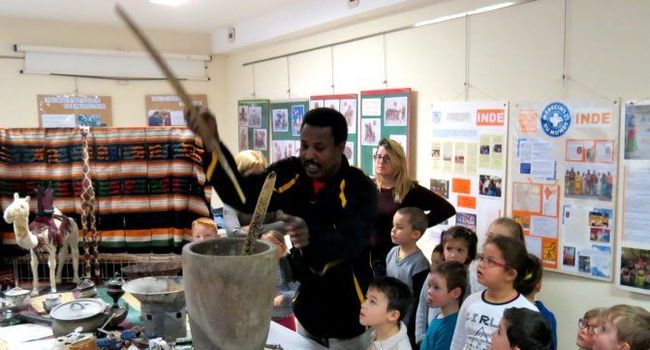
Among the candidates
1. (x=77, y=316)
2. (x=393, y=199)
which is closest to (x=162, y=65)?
(x=77, y=316)

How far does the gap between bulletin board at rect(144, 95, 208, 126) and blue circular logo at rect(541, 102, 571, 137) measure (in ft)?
12.8

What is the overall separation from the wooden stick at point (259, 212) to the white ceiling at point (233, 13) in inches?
101

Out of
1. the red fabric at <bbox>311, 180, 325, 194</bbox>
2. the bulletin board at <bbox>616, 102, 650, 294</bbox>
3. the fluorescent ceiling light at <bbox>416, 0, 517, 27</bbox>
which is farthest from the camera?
the fluorescent ceiling light at <bbox>416, 0, 517, 27</bbox>

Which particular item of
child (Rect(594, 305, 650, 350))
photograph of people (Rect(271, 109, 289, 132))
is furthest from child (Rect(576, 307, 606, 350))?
photograph of people (Rect(271, 109, 289, 132))

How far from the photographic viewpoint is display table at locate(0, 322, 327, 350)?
1898 millimetres

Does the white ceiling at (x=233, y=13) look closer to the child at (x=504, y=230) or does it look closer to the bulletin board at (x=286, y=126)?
the bulletin board at (x=286, y=126)

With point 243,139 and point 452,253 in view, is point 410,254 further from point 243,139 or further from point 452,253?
point 243,139

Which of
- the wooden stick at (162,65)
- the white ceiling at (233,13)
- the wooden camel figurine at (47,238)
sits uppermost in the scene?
the white ceiling at (233,13)

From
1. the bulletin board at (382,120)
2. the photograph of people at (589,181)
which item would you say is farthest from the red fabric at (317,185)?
the bulletin board at (382,120)

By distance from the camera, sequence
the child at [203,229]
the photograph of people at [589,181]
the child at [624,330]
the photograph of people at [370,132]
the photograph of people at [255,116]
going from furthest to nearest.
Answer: the photograph of people at [255,116] → the photograph of people at [370,132] → the child at [203,229] → the photograph of people at [589,181] → the child at [624,330]

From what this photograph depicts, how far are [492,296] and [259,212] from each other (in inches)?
49.3

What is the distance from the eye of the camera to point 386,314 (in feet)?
6.63

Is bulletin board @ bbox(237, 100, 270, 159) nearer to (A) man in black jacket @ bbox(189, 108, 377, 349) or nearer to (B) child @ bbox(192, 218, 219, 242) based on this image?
(B) child @ bbox(192, 218, 219, 242)

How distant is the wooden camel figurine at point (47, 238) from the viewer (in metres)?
2.67
